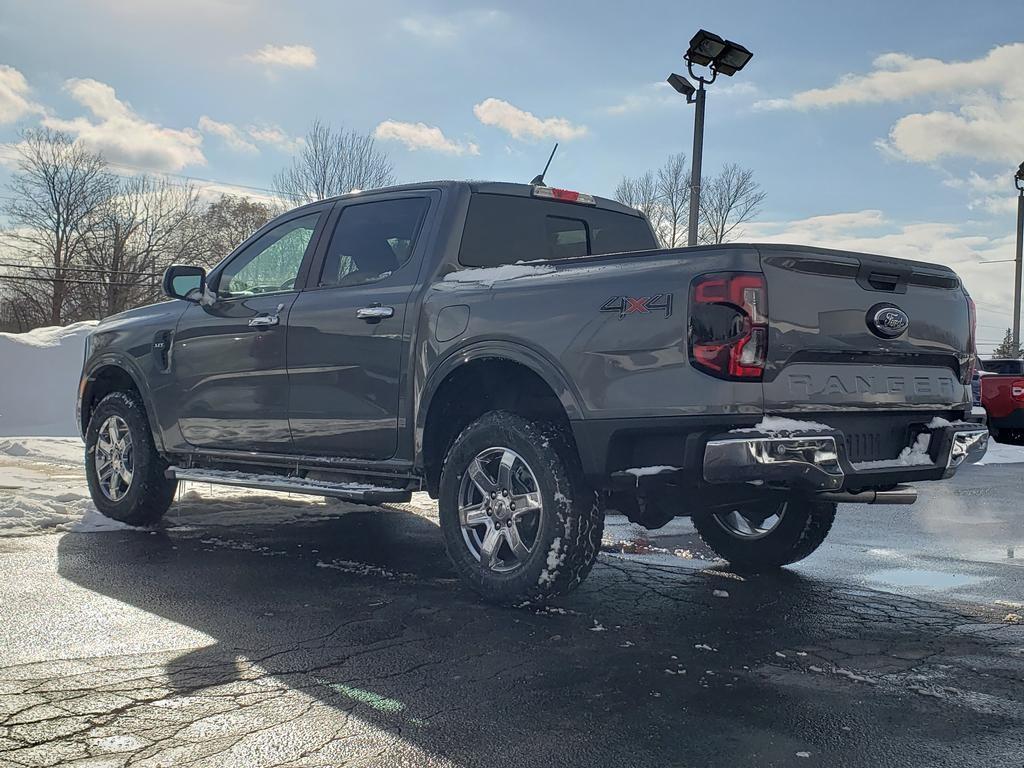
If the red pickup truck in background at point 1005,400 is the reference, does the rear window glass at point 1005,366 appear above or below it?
above

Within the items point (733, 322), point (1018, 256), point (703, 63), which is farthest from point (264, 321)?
point (1018, 256)

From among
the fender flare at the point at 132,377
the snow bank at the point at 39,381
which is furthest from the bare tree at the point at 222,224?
the fender flare at the point at 132,377

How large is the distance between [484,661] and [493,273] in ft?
6.29

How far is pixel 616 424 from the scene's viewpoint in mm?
4215

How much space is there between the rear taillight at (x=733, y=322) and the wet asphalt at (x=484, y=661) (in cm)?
112

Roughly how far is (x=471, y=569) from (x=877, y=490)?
1858mm

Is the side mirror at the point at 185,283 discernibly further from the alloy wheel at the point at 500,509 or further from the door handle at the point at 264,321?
the alloy wheel at the point at 500,509

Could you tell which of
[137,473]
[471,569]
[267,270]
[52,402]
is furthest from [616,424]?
[52,402]

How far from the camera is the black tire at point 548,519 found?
439 cm

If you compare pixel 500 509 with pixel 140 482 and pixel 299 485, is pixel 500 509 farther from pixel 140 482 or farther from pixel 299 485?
pixel 140 482

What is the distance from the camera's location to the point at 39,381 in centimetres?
1639

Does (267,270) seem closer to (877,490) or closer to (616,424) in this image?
(616,424)

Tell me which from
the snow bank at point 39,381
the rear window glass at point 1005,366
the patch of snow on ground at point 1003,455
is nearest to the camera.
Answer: the rear window glass at point 1005,366

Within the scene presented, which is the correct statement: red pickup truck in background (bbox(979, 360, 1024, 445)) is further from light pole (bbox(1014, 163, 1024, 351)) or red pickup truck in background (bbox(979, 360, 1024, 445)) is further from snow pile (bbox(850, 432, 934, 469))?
light pole (bbox(1014, 163, 1024, 351))
